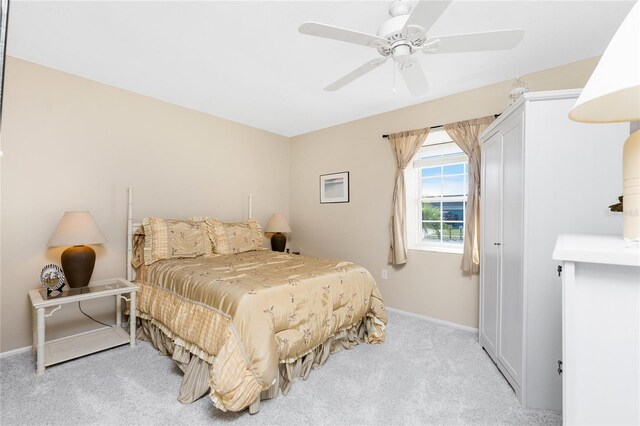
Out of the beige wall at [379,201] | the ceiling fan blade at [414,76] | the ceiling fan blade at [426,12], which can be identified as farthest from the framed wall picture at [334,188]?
the ceiling fan blade at [426,12]

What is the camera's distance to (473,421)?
172 cm

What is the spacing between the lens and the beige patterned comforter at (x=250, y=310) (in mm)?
1739

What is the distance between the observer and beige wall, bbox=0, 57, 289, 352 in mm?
2471

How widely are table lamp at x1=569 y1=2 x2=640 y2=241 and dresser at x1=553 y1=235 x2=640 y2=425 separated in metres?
0.14

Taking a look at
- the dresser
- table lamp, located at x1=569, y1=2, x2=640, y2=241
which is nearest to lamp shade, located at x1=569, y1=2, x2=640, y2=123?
table lamp, located at x1=569, y1=2, x2=640, y2=241

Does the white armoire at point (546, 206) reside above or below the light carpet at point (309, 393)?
above

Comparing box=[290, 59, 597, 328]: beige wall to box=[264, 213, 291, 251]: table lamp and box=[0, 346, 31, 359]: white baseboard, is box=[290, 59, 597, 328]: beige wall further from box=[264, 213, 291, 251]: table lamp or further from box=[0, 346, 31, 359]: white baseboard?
box=[0, 346, 31, 359]: white baseboard

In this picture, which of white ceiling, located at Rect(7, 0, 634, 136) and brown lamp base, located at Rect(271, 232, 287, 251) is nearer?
white ceiling, located at Rect(7, 0, 634, 136)

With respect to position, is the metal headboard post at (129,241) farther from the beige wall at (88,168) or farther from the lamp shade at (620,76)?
the lamp shade at (620,76)

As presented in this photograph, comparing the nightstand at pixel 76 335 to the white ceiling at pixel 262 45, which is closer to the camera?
the white ceiling at pixel 262 45

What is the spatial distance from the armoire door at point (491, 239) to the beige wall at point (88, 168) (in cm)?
307

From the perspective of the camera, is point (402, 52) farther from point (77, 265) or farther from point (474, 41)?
point (77, 265)

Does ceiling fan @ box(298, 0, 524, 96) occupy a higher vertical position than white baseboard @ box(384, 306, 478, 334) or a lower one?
higher

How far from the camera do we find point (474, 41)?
1581mm
